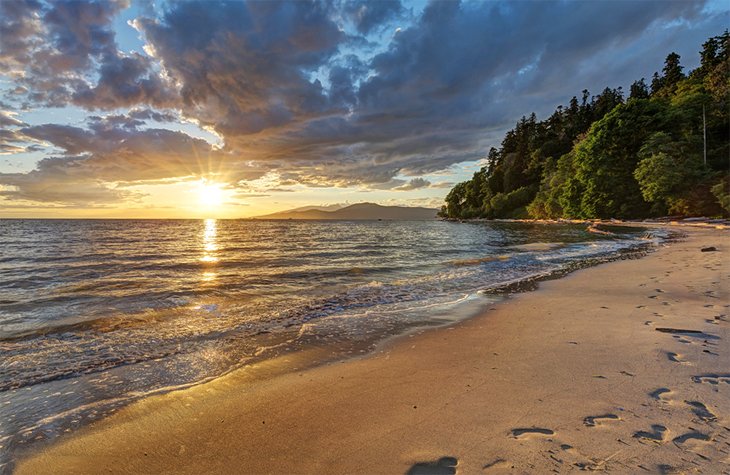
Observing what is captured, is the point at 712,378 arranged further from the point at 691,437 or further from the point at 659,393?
the point at 691,437

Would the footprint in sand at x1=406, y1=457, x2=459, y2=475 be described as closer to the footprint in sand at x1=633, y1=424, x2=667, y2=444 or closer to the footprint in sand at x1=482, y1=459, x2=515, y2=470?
the footprint in sand at x1=482, y1=459, x2=515, y2=470

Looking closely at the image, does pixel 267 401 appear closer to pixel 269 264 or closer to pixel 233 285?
pixel 233 285

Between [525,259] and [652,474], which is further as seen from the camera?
[525,259]

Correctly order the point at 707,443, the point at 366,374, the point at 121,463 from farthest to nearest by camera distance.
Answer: the point at 366,374 → the point at 121,463 → the point at 707,443

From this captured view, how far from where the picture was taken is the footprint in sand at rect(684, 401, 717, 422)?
339 cm

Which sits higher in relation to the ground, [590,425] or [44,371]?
[590,425]

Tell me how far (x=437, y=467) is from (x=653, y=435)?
201 cm

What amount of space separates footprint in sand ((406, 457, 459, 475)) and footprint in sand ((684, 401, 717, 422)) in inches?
99.2

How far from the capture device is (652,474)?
269 centimetres

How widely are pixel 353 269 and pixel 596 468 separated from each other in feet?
51.5

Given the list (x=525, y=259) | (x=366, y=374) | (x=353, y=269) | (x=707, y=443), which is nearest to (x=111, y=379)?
(x=366, y=374)

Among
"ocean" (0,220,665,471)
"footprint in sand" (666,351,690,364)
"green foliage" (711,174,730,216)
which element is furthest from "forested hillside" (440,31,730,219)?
"footprint in sand" (666,351,690,364)

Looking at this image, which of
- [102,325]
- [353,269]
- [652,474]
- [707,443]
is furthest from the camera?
[353,269]

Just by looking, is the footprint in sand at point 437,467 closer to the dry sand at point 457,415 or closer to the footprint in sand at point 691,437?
the dry sand at point 457,415
